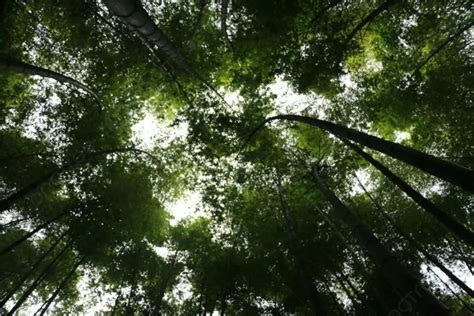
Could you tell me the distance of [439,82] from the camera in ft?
24.5

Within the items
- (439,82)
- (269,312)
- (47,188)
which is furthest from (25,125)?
(439,82)

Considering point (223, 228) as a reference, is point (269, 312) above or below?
below

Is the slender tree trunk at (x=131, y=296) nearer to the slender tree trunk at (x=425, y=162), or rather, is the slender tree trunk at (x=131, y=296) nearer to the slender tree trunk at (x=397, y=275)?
the slender tree trunk at (x=397, y=275)

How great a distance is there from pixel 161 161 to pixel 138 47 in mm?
3750

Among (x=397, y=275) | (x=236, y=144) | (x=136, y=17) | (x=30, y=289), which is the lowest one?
(x=397, y=275)

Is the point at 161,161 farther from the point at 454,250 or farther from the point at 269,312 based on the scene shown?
the point at 454,250

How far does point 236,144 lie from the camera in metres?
8.35

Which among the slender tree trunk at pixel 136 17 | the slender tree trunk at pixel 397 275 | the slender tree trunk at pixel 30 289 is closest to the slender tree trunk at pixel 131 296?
the slender tree trunk at pixel 30 289

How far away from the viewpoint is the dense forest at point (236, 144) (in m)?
6.63

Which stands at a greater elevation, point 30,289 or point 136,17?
point 30,289

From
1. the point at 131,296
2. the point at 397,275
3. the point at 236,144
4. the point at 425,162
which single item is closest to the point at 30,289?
the point at 131,296

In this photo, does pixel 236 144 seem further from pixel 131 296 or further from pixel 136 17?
pixel 131 296

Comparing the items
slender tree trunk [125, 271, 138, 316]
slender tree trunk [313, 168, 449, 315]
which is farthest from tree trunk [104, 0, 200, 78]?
slender tree trunk [125, 271, 138, 316]

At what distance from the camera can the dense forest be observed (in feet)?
21.7
